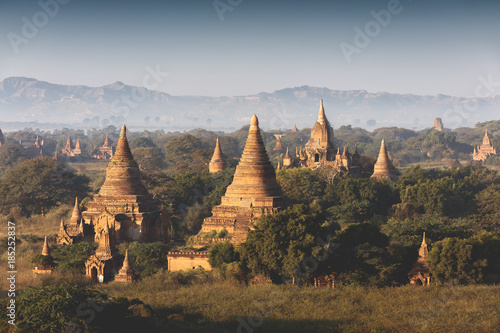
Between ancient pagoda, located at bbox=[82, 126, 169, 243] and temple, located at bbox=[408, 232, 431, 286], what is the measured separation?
1681 cm

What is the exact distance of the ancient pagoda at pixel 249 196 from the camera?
140 ft

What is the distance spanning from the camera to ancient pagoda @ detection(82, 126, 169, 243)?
4475cm

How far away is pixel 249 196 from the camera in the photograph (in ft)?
145

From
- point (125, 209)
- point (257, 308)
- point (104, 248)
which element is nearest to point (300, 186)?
Answer: point (125, 209)

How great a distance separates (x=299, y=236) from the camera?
34969 mm

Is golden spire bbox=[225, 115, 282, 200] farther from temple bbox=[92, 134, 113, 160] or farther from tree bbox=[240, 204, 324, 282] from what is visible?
temple bbox=[92, 134, 113, 160]

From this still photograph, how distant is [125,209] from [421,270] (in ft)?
60.9

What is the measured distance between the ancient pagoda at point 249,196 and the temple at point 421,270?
9548 mm

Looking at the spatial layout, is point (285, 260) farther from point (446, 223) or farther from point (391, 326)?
point (446, 223)

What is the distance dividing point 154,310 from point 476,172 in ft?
180

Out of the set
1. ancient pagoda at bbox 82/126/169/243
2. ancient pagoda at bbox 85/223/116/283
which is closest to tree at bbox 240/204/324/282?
ancient pagoda at bbox 85/223/116/283

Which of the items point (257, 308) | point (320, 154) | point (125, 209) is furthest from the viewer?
point (320, 154)

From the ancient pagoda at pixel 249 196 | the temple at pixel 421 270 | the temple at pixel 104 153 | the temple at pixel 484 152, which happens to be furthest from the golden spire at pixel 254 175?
the temple at pixel 104 153

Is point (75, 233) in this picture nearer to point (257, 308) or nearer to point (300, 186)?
point (257, 308)
